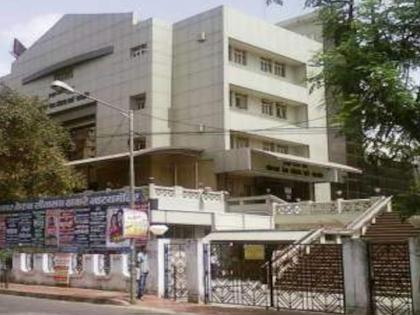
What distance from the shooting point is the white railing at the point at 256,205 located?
3603cm

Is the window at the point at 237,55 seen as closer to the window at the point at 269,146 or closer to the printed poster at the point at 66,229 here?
the window at the point at 269,146

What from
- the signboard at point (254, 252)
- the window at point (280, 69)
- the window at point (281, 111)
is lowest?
the signboard at point (254, 252)

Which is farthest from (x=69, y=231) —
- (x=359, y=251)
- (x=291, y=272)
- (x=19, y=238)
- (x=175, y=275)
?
(x=359, y=251)

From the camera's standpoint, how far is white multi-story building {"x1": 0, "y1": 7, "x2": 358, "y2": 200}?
136ft

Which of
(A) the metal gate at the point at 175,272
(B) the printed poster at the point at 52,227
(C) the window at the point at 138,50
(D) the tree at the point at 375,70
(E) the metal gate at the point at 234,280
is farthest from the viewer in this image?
(C) the window at the point at 138,50

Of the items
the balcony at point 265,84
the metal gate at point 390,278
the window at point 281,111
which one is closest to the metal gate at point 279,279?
the metal gate at point 390,278

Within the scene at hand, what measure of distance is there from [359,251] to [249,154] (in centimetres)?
2139

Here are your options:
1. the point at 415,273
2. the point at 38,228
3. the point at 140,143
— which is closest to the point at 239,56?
the point at 140,143

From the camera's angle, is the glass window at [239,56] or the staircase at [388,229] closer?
the staircase at [388,229]

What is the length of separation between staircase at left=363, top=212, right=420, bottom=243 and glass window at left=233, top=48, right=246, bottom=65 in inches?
604

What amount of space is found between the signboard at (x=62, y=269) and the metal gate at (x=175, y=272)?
536 cm

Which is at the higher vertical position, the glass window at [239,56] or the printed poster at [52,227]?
the glass window at [239,56]

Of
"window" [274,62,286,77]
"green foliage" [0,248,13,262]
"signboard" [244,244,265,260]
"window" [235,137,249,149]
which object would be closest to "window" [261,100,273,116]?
"window" [274,62,286,77]

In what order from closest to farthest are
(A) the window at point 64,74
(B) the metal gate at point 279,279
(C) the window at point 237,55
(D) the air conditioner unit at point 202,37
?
1. (B) the metal gate at point 279,279
2. (D) the air conditioner unit at point 202,37
3. (C) the window at point 237,55
4. (A) the window at point 64,74
